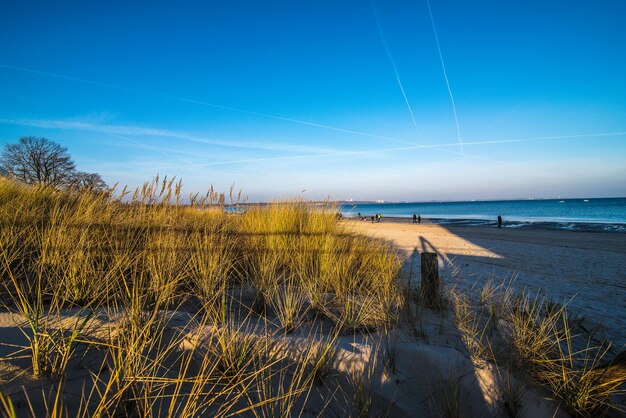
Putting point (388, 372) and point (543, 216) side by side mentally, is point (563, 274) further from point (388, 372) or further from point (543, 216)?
point (543, 216)

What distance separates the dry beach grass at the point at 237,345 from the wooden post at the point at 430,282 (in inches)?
5.4

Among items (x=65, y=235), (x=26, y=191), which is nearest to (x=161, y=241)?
(x=65, y=235)

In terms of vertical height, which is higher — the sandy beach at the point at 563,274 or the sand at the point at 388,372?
the sand at the point at 388,372

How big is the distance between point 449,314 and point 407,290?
22.4 inches

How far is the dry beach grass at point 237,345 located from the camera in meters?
1.35

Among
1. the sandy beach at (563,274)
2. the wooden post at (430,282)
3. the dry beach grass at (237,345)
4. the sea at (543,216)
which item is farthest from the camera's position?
the sea at (543,216)

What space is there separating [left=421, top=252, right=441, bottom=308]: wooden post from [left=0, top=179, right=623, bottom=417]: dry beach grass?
0.45 feet

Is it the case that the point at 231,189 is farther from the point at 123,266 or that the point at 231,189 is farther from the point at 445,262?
the point at 445,262

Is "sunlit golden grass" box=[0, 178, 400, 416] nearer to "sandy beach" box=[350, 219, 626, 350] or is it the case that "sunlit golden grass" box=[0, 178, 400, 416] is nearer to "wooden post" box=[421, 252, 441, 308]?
"wooden post" box=[421, 252, 441, 308]

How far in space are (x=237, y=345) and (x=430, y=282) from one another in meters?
2.69

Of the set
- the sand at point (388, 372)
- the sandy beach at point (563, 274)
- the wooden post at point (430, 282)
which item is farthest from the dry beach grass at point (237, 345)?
the sandy beach at point (563, 274)

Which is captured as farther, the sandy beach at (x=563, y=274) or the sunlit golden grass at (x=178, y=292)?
the sandy beach at (x=563, y=274)

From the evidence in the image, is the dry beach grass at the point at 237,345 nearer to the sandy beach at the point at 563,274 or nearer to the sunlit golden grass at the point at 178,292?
the sunlit golden grass at the point at 178,292

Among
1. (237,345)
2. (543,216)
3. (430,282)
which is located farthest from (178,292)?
(543,216)
